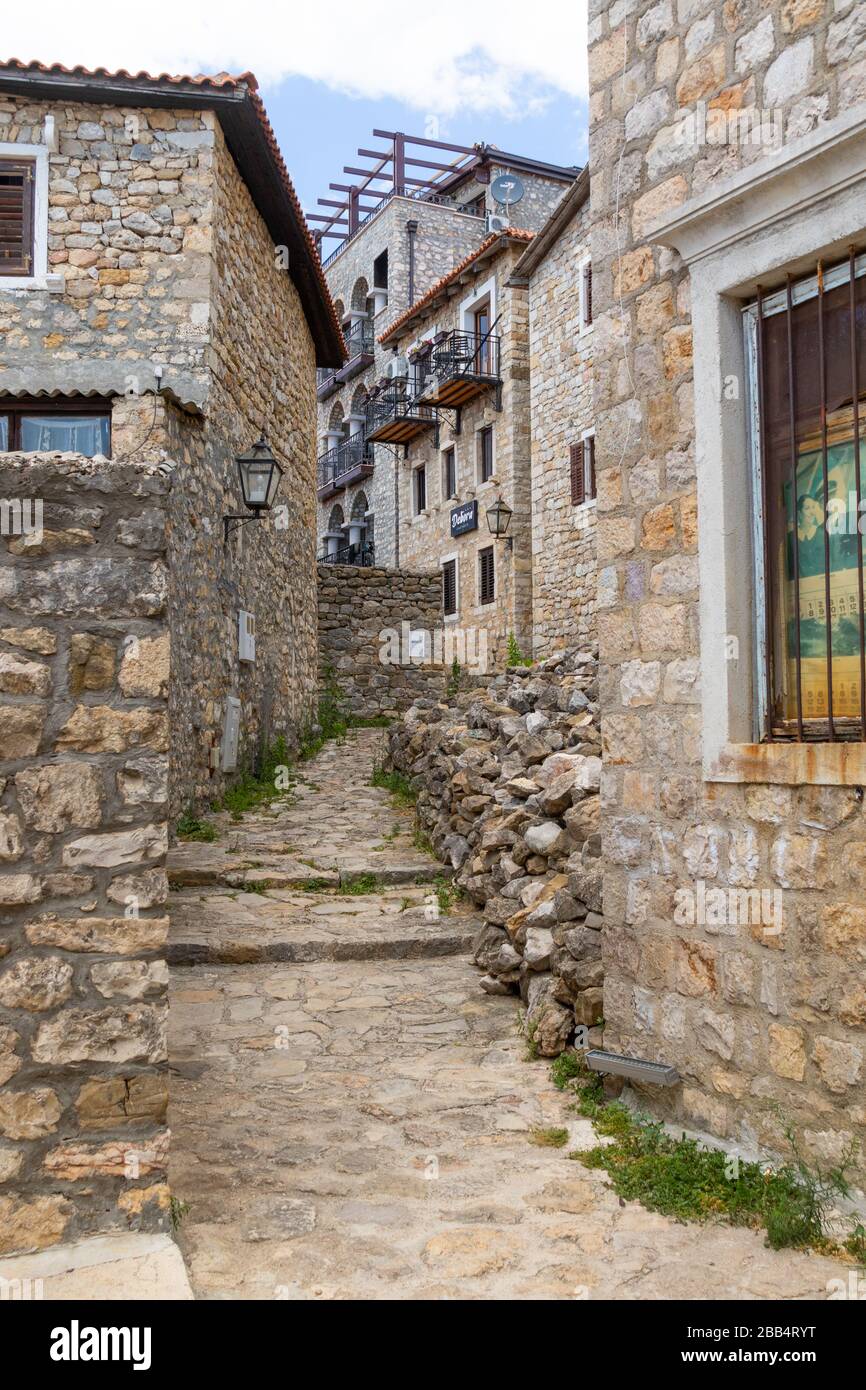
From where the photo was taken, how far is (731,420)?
3699mm

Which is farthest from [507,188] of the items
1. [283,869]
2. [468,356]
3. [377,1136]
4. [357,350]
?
[377,1136]

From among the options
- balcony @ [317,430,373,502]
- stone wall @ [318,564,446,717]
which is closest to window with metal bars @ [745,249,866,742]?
stone wall @ [318,564,446,717]

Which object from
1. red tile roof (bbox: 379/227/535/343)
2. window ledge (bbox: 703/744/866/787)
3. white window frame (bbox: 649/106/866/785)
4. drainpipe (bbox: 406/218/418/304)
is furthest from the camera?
drainpipe (bbox: 406/218/418/304)

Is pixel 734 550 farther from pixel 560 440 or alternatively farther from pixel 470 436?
pixel 470 436

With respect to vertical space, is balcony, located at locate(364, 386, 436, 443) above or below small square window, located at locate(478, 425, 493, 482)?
above

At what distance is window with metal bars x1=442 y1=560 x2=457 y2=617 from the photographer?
2262cm

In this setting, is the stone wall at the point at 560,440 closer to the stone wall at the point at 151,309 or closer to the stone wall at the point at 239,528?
the stone wall at the point at 239,528

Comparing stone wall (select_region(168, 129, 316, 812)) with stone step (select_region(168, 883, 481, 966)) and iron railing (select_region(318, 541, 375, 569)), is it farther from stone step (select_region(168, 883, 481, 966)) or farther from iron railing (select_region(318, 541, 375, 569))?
iron railing (select_region(318, 541, 375, 569))

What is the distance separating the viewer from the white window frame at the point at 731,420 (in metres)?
3.42

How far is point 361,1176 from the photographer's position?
366 cm

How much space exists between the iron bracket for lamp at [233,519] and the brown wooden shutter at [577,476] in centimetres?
886

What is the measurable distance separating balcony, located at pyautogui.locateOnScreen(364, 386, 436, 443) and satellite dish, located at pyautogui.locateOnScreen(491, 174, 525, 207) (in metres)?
5.01

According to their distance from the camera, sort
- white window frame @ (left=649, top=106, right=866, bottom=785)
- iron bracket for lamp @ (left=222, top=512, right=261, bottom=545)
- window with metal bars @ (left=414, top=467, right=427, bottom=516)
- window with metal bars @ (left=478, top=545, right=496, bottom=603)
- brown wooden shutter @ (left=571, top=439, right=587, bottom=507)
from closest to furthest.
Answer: white window frame @ (left=649, top=106, right=866, bottom=785), iron bracket for lamp @ (left=222, top=512, right=261, bottom=545), brown wooden shutter @ (left=571, top=439, right=587, bottom=507), window with metal bars @ (left=478, top=545, right=496, bottom=603), window with metal bars @ (left=414, top=467, right=427, bottom=516)

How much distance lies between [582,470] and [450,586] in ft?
17.5
